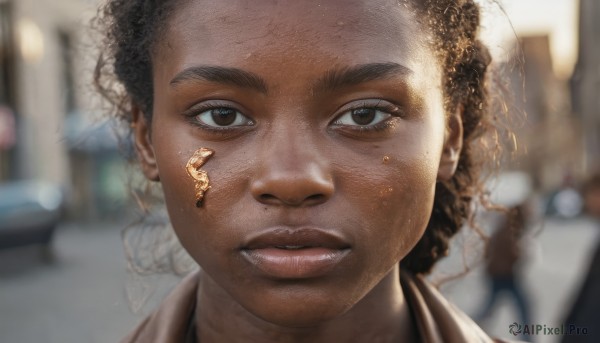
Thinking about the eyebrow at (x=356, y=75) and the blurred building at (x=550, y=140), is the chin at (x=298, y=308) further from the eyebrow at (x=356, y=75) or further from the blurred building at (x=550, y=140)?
the blurred building at (x=550, y=140)

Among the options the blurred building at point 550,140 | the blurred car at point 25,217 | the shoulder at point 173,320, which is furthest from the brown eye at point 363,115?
the blurred building at point 550,140

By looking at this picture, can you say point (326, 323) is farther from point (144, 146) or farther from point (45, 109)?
point (45, 109)

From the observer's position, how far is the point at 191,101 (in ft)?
5.09

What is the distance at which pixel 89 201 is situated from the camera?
23.6 m

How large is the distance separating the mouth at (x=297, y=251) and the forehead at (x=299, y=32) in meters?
0.35

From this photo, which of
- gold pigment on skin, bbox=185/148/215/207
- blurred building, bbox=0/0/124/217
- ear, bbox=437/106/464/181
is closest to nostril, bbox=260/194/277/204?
gold pigment on skin, bbox=185/148/215/207

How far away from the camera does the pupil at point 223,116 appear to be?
1.52m

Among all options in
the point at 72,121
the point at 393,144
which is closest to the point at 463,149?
the point at 393,144

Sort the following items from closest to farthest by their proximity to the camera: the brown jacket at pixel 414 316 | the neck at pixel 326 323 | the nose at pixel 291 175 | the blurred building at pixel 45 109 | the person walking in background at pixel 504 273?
the nose at pixel 291 175 → the neck at pixel 326 323 → the brown jacket at pixel 414 316 → the person walking in background at pixel 504 273 → the blurred building at pixel 45 109

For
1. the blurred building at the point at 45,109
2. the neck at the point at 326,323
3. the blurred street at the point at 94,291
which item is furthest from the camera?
the blurred building at the point at 45,109

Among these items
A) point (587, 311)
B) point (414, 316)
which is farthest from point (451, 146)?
point (587, 311)

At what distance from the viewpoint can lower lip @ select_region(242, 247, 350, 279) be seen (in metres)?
1.42

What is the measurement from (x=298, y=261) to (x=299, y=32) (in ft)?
1.53

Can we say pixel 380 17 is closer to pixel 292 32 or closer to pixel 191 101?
pixel 292 32
